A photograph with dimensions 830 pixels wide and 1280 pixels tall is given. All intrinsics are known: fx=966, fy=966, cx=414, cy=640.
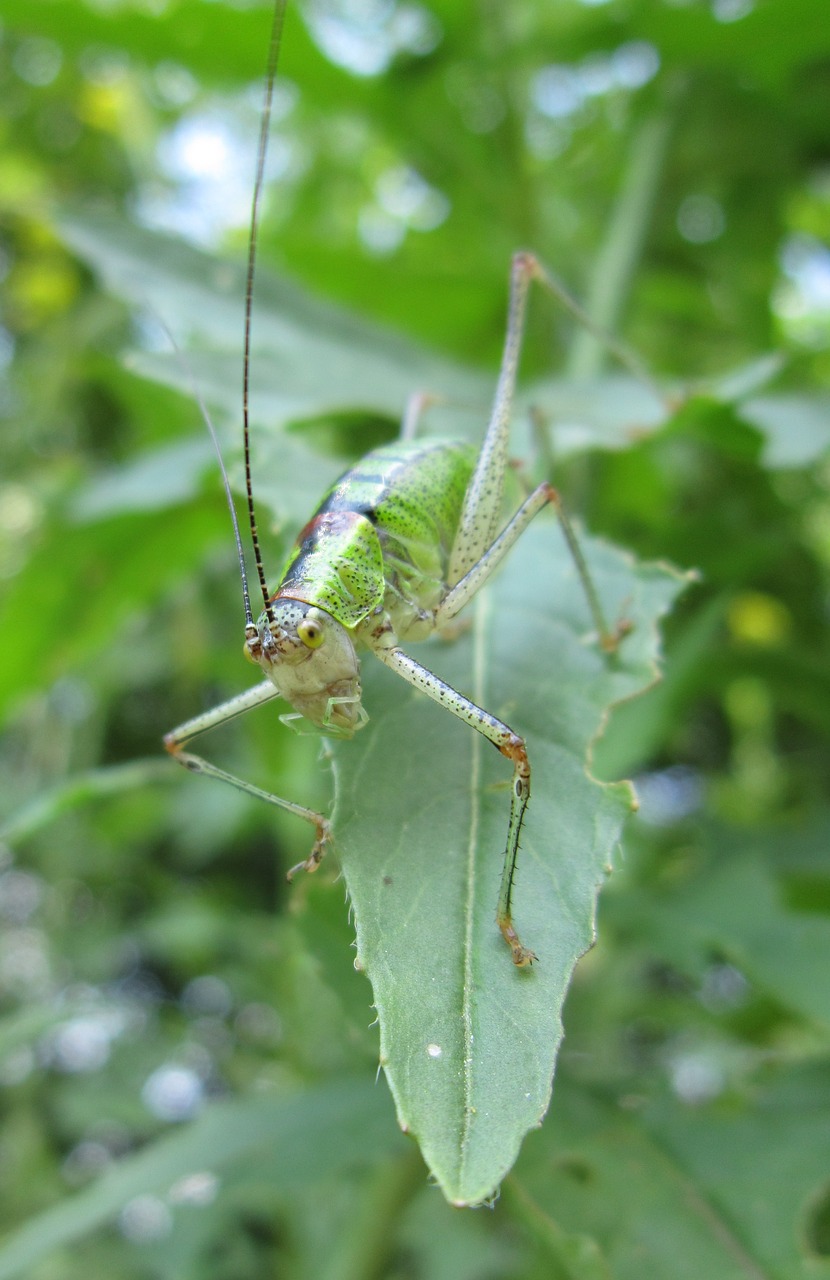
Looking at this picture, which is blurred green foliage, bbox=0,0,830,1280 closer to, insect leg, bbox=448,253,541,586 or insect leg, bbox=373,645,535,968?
insect leg, bbox=448,253,541,586

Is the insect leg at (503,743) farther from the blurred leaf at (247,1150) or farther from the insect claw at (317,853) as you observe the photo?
the blurred leaf at (247,1150)

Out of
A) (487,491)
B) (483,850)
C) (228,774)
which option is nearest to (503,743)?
(483,850)

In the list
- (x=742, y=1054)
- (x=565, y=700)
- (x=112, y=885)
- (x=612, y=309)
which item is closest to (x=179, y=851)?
(x=112, y=885)

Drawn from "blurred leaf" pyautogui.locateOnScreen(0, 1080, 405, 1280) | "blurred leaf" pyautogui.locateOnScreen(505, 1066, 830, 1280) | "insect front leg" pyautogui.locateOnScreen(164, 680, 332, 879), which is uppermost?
→ "insect front leg" pyautogui.locateOnScreen(164, 680, 332, 879)

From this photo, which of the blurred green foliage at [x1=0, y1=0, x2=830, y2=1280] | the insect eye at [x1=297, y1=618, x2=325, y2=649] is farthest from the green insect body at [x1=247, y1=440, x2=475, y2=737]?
the blurred green foliage at [x1=0, y1=0, x2=830, y2=1280]

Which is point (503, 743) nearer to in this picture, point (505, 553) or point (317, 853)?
point (317, 853)

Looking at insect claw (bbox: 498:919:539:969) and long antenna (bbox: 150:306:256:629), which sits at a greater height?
long antenna (bbox: 150:306:256:629)
